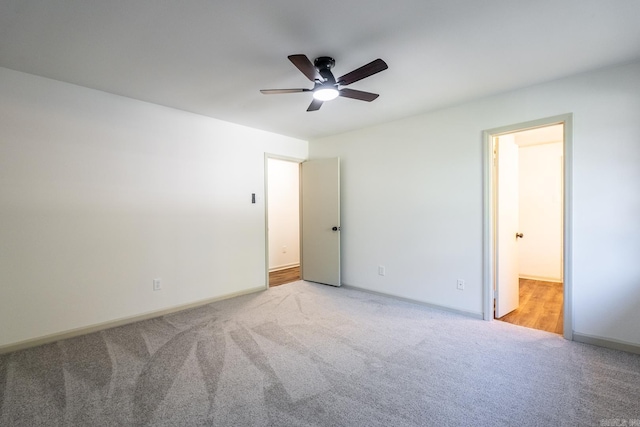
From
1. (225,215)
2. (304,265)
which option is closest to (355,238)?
(304,265)

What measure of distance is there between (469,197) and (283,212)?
3.76 m

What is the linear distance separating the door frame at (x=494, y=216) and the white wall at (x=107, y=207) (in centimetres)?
305

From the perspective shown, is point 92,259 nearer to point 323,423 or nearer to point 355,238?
point 323,423

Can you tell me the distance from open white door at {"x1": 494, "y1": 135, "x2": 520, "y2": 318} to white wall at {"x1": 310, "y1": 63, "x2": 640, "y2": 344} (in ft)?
0.75

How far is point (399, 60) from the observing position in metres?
2.29

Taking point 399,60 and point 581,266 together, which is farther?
point 581,266

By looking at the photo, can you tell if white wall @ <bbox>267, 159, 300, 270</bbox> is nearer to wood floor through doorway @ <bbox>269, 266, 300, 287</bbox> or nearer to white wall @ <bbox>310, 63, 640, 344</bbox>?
wood floor through doorway @ <bbox>269, 266, 300, 287</bbox>

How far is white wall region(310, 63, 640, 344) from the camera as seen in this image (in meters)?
2.40

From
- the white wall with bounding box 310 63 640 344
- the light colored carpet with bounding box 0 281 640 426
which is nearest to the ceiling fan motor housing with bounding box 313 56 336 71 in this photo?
the white wall with bounding box 310 63 640 344

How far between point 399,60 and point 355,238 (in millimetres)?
2632

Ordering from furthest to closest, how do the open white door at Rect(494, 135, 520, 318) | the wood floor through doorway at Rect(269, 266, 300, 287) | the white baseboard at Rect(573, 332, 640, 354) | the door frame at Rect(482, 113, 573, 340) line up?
the wood floor through doorway at Rect(269, 266, 300, 287) < the open white door at Rect(494, 135, 520, 318) < the door frame at Rect(482, 113, 573, 340) < the white baseboard at Rect(573, 332, 640, 354)

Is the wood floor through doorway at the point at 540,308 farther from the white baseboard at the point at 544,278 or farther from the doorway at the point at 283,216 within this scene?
the doorway at the point at 283,216

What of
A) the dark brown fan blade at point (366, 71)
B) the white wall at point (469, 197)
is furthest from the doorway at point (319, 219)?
the dark brown fan blade at point (366, 71)

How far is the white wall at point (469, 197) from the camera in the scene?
7.87 feet
